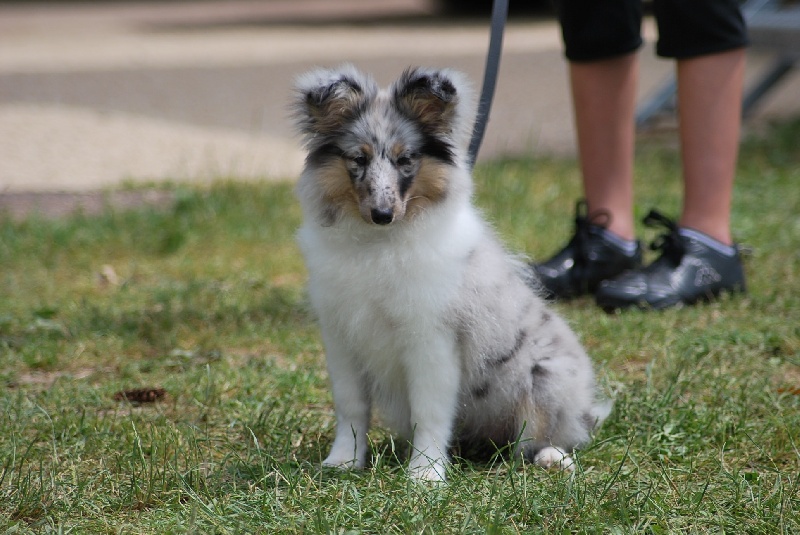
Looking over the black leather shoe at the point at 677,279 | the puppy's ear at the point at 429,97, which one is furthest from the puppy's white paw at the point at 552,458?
the black leather shoe at the point at 677,279

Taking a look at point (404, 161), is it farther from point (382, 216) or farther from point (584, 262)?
point (584, 262)

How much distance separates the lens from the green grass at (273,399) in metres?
2.42

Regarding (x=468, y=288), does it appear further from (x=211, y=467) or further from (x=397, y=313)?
(x=211, y=467)

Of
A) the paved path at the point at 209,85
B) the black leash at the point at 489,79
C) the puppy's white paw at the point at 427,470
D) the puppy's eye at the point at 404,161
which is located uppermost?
the black leash at the point at 489,79

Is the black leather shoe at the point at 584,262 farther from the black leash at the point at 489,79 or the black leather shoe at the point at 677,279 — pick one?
the black leash at the point at 489,79

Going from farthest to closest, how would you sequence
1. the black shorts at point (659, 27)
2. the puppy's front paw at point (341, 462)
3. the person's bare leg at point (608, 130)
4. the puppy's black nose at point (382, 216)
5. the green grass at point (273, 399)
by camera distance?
1. the person's bare leg at point (608, 130)
2. the black shorts at point (659, 27)
3. the puppy's front paw at point (341, 462)
4. the puppy's black nose at point (382, 216)
5. the green grass at point (273, 399)

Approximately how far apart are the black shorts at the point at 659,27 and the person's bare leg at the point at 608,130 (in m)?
0.09

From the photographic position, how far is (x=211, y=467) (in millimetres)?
2738

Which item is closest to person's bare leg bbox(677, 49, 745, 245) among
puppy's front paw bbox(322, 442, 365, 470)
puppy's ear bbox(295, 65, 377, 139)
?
puppy's ear bbox(295, 65, 377, 139)

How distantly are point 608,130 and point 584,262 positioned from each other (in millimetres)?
571

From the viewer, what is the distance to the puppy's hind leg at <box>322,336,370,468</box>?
2.80 m

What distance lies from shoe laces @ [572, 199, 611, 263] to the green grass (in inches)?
9.1

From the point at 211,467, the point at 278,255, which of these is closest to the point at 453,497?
the point at 211,467

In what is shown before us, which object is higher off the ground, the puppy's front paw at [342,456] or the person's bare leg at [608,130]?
the person's bare leg at [608,130]
